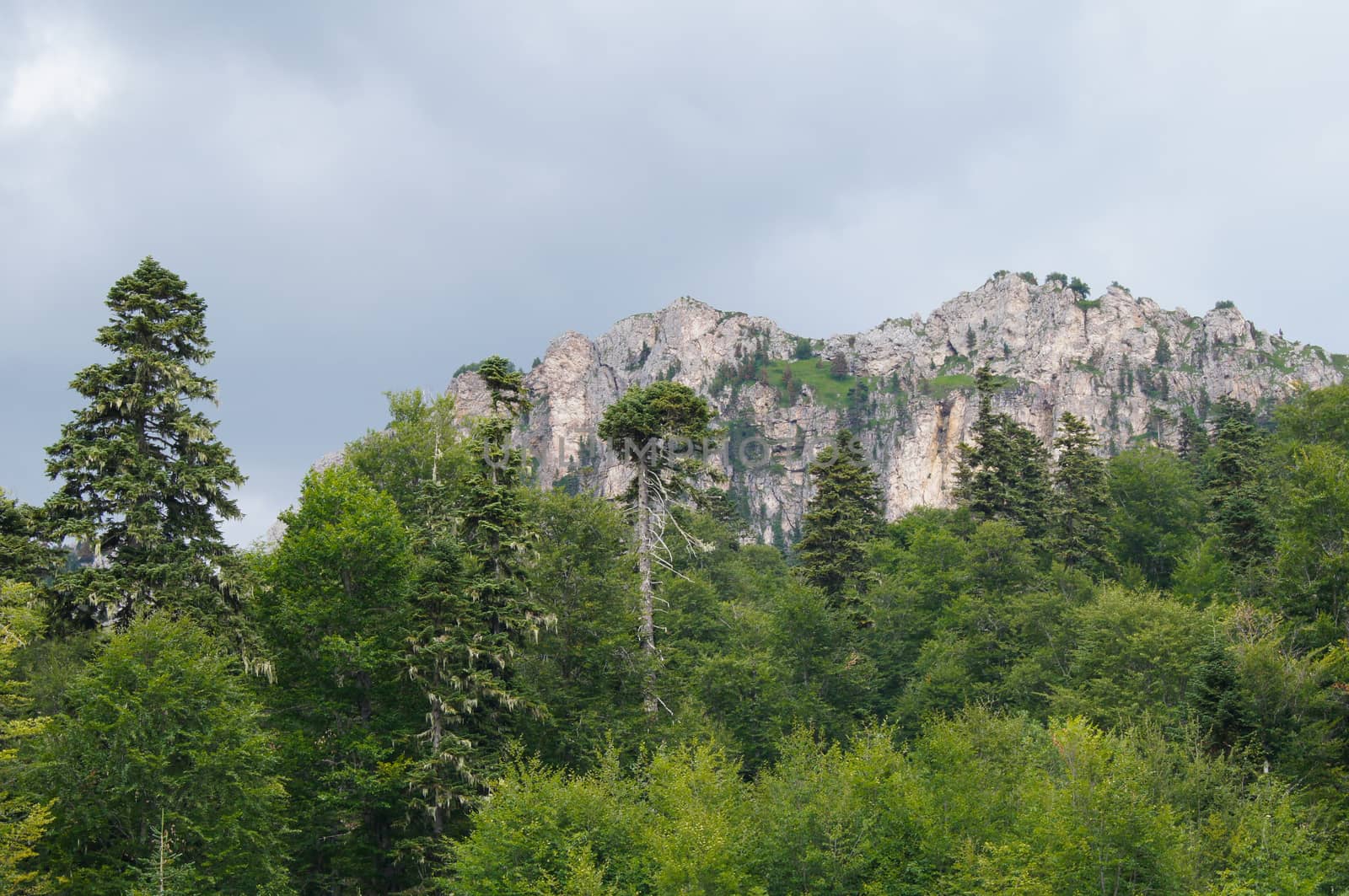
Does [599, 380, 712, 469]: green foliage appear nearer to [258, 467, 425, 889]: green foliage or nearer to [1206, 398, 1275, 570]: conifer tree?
[258, 467, 425, 889]: green foliage

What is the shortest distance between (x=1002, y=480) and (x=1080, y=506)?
5.02m

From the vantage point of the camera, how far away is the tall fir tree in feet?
163

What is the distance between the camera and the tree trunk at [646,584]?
28.1m

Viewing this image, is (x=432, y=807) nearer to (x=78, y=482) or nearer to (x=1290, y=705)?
(x=78, y=482)

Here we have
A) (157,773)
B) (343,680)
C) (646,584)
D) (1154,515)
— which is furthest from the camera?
(1154,515)

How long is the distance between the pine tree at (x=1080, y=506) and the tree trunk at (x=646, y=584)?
25.9 metres

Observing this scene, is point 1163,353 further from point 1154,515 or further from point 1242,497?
point 1242,497

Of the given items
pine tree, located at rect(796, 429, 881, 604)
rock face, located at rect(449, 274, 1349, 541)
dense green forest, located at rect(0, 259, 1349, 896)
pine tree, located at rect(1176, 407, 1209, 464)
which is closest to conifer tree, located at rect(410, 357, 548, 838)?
dense green forest, located at rect(0, 259, 1349, 896)

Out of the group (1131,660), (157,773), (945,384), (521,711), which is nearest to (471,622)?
(521,711)

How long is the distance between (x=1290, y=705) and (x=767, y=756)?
57.9ft

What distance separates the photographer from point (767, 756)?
114ft

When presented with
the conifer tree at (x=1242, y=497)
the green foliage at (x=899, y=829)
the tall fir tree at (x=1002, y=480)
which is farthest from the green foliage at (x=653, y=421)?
the conifer tree at (x=1242, y=497)

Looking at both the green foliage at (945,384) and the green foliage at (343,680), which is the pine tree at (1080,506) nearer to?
the green foliage at (343,680)

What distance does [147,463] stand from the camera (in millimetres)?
23156
